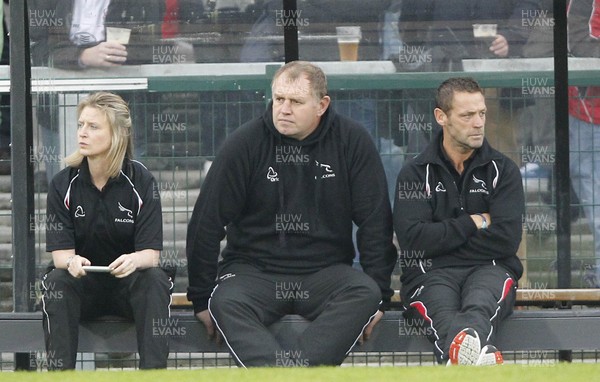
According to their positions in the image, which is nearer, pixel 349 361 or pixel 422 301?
pixel 422 301

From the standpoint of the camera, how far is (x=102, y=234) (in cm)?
590

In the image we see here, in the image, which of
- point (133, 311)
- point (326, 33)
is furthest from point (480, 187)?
point (133, 311)

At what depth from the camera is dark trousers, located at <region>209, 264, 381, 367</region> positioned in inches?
222

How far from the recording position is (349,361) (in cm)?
751

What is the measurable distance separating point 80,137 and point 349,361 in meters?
2.33

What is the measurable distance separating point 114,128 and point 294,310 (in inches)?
44.4

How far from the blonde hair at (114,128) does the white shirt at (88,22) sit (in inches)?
27.3

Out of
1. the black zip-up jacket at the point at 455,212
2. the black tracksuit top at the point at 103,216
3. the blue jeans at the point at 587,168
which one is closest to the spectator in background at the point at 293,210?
the black zip-up jacket at the point at 455,212

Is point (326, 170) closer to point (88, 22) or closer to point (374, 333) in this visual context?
point (374, 333)

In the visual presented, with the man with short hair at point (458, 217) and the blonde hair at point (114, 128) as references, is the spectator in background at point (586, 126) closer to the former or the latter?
the man with short hair at point (458, 217)

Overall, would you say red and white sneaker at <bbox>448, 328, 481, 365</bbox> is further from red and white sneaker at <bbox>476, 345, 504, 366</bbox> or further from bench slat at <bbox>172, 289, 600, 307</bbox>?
bench slat at <bbox>172, 289, 600, 307</bbox>

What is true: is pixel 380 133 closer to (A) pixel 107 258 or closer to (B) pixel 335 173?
(B) pixel 335 173

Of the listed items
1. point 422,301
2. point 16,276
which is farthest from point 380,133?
point 16,276

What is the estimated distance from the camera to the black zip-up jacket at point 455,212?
5930 millimetres
